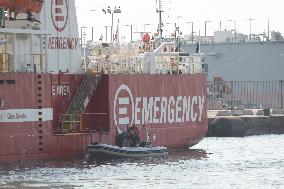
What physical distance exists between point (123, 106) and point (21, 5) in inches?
285

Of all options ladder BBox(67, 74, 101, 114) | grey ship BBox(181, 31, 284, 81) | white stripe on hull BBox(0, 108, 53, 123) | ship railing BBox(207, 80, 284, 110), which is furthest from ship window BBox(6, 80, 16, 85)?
grey ship BBox(181, 31, 284, 81)

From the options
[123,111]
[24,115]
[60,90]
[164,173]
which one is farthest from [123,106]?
[164,173]

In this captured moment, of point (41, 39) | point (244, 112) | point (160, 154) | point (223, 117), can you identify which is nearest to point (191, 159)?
point (160, 154)

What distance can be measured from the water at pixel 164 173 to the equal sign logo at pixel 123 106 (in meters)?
2.40

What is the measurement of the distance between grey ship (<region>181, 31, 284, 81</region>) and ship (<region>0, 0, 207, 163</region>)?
42.5 m

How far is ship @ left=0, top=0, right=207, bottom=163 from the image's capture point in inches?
1581

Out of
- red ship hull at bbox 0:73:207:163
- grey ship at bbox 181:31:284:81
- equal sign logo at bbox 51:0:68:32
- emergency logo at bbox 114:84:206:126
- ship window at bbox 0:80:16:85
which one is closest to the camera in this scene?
ship window at bbox 0:80:16:85

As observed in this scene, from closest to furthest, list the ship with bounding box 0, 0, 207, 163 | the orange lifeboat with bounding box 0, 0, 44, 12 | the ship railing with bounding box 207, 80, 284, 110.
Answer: the orange lifeboat with bounding box 0, 0, 44, 12 → the ship with bounding box 0, 0, 207, 163 → the ship railing with bounding box 207, 80, 284, 110

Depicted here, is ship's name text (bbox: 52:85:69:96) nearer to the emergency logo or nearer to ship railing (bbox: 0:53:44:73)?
ship railing (bbox: 0:53:44:73)

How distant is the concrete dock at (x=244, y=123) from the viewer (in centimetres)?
6275

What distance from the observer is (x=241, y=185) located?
115 feet

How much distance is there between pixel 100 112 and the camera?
44.5 metres

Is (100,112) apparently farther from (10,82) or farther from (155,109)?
(10,82)

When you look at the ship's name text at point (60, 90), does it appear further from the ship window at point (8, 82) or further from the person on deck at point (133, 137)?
the person on deck at point (133, 137)
